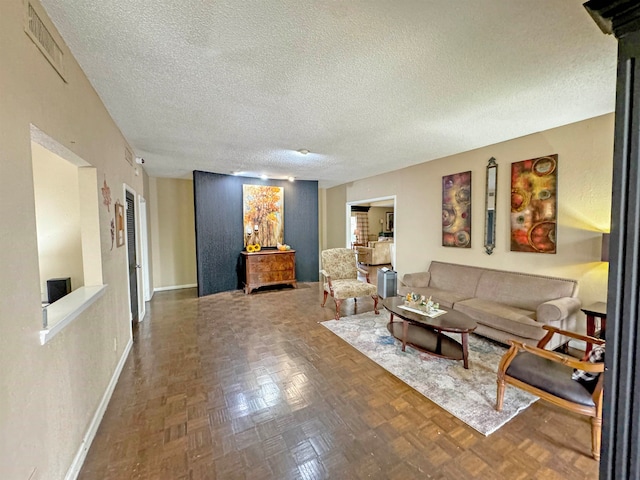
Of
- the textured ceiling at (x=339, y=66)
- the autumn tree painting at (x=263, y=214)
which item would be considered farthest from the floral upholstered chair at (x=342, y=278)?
the textured ceiling at (x=339, y=66)

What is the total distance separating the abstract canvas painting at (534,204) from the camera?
3258 millimetres

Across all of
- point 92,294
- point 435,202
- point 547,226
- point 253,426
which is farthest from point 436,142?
point 92,294

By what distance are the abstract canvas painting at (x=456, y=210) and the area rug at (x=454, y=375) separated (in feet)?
→ 5.21

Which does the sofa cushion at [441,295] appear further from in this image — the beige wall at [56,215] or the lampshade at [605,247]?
the beige wall at [56,215]

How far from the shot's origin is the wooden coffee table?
260 centimetres

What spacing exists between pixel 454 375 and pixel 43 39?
3.75 meters

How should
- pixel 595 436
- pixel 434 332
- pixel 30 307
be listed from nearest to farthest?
pixel 30 307 < pixel 595 436 < pixel 434 332

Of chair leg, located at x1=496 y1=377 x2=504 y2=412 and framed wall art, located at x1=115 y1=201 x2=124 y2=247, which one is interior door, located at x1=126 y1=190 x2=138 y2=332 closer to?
framed wall art, located at x1=115 y1=201 x2=124 y2=247

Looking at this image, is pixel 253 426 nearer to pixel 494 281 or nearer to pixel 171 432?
pixel 171 432

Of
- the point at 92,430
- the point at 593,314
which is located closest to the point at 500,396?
the point at 593,314

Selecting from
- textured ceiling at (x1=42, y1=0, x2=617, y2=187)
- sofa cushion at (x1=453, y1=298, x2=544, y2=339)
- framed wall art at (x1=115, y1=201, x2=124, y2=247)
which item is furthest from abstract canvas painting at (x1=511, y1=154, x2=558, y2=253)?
framed wall art at (x1=115, y1=201, x2=124, y2=247)

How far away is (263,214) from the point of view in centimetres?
615

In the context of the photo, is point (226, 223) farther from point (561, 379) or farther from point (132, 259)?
point (561, 379)

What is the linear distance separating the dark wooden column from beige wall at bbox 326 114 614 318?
2964mm
